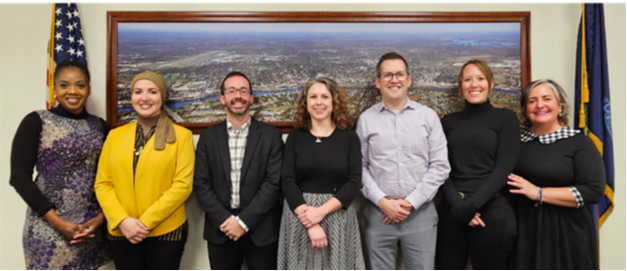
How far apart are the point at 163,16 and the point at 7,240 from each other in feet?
7.27

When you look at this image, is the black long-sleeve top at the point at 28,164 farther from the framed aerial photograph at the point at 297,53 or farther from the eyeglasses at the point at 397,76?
the eyeglasses at the point at 397,76

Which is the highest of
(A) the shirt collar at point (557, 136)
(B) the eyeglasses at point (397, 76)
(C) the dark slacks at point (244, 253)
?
(B) the eyeglasses at point (397, 76)

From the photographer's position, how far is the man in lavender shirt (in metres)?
2.02

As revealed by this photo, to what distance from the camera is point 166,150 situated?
2020 millimetres

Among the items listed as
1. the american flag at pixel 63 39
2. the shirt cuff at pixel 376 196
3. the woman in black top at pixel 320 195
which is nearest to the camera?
the woman in black top at pixel 320 195

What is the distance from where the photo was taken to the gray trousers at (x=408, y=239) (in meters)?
2.04

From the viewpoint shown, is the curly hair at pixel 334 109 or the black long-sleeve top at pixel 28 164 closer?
the black long-sleeve top at pixel 28 164

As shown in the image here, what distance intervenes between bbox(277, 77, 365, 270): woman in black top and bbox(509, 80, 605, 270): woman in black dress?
109 cm

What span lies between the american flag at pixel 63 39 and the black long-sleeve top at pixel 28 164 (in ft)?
1.14

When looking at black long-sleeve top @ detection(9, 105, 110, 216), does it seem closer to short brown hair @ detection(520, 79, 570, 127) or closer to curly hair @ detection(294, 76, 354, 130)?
curly hair @ detection(294, 76, 354, 130)

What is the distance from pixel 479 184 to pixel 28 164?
291 centimetres

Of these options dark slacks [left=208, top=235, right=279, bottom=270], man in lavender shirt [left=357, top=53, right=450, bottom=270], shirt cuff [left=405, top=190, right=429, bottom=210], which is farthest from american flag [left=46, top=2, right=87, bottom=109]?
shirt cuff [left=405, top=190, right=429, bottom=210]

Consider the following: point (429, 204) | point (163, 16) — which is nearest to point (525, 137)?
point (429, 204)

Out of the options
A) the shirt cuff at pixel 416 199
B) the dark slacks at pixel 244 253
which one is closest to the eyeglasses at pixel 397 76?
the shirt cuff at pixel 416 199
